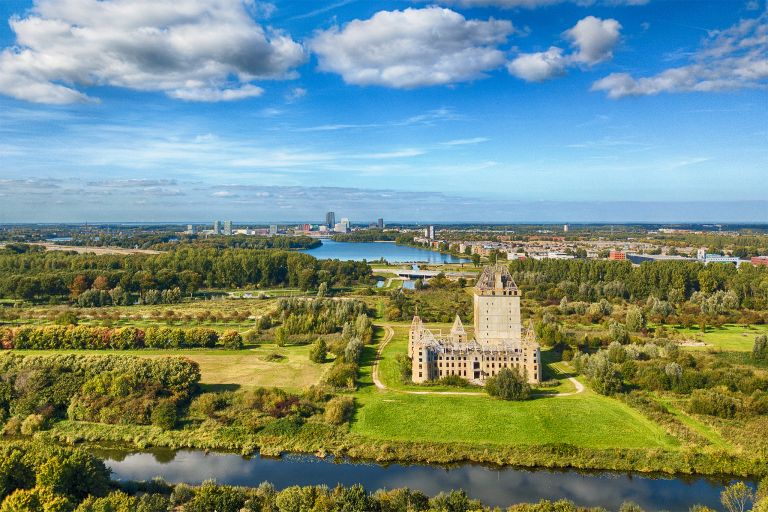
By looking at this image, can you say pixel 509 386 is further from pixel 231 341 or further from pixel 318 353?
pixel 231 341

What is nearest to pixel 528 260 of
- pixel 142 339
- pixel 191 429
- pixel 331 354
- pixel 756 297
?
pixel 756 297

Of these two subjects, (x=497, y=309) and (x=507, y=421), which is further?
(x=497, y=309)

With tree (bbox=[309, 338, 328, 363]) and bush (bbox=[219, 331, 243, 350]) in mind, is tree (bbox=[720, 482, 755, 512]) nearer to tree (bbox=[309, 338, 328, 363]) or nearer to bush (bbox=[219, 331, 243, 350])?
tree (bbox=[309, 338, 328, 363])

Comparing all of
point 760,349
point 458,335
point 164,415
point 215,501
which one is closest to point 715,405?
point 458,335

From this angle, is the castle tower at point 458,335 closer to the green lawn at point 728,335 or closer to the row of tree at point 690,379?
A: the row of tree at point 690,379

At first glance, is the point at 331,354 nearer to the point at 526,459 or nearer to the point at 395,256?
the point at 526,459

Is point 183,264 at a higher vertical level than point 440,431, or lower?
higher
